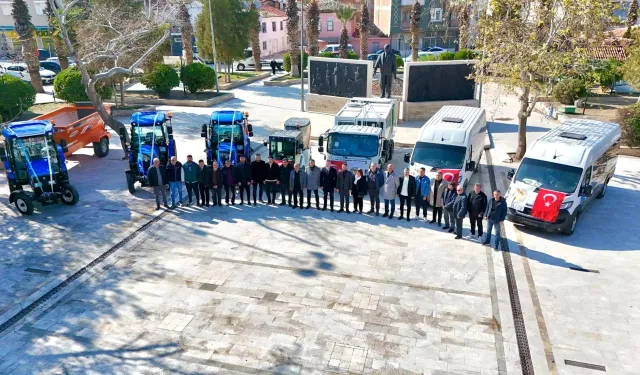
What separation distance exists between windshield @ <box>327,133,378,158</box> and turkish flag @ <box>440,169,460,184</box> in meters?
2.25

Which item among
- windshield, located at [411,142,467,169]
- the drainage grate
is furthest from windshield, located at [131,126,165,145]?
the drainage grate

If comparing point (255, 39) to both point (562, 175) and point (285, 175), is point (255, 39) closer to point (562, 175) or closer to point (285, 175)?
point (285, 175)

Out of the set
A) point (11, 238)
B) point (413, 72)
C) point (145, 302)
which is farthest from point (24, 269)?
point (413, 72)

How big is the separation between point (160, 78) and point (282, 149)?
51.3 ft

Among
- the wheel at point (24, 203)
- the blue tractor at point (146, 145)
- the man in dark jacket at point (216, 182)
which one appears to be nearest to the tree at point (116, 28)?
the blue tractor at point (146, 145)

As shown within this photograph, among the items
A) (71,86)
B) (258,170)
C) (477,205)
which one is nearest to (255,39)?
(71,86)

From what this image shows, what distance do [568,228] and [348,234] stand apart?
5366 mm

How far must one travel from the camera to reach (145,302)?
33.8 ft

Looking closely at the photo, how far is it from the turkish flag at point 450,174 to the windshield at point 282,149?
464 centimetres

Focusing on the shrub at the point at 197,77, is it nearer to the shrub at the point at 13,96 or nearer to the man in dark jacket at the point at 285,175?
the shrub at the point at 13,96

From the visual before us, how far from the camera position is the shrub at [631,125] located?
62.1ft

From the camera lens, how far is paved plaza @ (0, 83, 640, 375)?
344 inches

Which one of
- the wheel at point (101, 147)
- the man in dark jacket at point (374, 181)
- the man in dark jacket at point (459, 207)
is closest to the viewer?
the man in dark jacket at point (459, 207)

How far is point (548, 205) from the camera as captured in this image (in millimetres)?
12742
